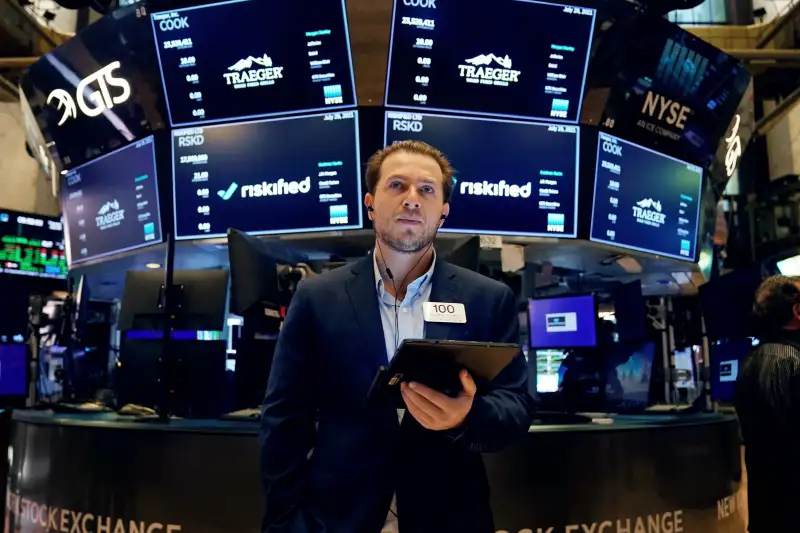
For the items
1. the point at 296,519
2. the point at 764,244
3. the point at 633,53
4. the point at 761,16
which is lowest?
the point at 296,519

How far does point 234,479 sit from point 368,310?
5.57 ft

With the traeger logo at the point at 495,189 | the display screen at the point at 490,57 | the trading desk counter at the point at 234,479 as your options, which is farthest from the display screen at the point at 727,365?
the display screen at the point at 490,57

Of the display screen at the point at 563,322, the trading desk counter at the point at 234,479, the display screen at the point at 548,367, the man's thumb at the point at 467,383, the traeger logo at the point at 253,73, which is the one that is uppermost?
the traeger logo at the point at 253,73

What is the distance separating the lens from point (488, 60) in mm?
4160

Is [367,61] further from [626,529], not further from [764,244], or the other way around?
[764,244]

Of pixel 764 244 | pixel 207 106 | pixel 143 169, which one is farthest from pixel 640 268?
pixel 764 244

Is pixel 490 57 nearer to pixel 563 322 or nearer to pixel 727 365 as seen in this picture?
pixel 563 322

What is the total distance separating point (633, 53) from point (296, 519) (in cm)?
421

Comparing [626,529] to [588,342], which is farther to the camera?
[588,342]

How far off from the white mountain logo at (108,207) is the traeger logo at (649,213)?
4.01 meters

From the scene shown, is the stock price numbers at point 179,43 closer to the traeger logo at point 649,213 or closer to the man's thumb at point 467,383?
the traeger logo at point 649,213

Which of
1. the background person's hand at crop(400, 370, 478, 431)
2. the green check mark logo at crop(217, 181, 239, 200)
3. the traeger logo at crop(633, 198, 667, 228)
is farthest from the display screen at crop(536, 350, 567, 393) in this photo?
the background person's hand at crop(400, 370, 478, 431)

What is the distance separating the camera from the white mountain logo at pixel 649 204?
4762 millimetres

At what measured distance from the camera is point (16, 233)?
859 cm
